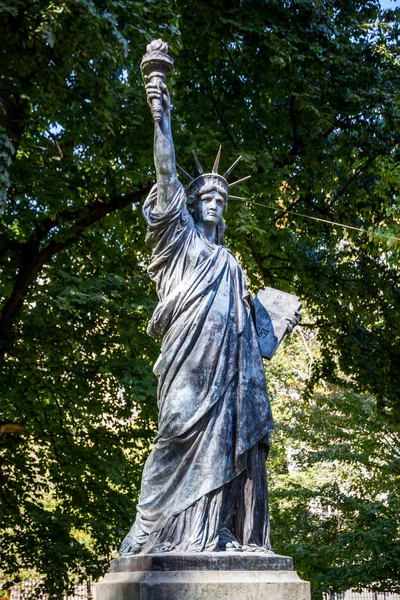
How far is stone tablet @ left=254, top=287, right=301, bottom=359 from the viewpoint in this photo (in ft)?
19.1

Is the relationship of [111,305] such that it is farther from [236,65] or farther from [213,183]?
[213,183]

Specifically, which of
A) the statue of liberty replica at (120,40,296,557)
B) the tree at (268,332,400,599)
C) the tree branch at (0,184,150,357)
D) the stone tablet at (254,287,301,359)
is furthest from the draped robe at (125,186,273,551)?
the tree at (268,332,400,599)

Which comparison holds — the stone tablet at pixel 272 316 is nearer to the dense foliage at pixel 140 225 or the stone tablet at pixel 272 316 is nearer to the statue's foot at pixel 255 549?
the statue's foot at pixel 255 549

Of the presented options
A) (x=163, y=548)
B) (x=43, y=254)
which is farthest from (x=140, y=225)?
(x=163, y=548)

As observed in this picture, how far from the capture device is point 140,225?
1585cm

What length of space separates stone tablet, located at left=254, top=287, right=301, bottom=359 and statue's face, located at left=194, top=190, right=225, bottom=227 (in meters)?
0.56

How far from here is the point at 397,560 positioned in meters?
15.5

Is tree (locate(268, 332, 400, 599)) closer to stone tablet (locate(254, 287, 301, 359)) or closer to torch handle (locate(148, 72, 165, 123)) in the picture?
stone tablet (locate(254, 287, 301, 359))

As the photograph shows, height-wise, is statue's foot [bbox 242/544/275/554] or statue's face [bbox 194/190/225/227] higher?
statue's face [bbox 194/190/225/227]

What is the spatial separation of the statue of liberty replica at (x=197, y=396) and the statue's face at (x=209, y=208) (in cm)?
14

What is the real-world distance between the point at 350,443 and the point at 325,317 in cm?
416

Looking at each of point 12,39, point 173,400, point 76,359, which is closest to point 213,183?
point 173,400

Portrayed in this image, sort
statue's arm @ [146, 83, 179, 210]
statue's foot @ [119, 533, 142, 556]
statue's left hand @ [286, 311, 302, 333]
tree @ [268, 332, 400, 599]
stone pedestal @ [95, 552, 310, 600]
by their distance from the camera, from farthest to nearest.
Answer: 1. tree @ [268, 332, 400, 599]
2. statue's left hand @ [286, 311, 302, 333]
3. statue's arm @ [146, 83, 179, 210]
4. statue's foot @ [119, 533, 142, 556]
5. stone pedestal @ [95, 552, 310, 600]

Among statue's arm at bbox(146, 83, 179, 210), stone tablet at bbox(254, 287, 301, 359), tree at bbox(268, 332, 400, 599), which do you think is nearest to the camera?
statue's arm at bbox(146, 83, 179, 210)
